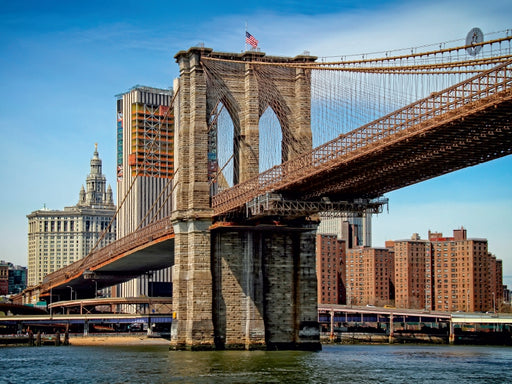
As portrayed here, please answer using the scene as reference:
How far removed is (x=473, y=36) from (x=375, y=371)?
2194cm

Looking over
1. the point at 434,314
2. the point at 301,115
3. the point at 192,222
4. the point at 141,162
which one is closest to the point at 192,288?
the point at 192,222

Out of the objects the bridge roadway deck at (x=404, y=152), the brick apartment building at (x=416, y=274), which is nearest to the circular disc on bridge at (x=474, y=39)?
the bridge roadway deck at (x=404, y=152)

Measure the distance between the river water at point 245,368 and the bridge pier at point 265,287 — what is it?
256cm

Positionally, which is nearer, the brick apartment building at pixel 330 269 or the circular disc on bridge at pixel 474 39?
the circular disc on bridge at pixel 474 39

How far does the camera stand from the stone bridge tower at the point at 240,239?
6669 cm

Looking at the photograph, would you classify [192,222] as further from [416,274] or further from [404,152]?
[416,274]

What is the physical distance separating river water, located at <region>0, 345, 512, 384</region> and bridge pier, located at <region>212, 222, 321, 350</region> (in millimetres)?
2557

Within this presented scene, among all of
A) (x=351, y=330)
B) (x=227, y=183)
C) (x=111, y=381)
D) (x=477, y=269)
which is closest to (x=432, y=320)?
(x=351, y=330)

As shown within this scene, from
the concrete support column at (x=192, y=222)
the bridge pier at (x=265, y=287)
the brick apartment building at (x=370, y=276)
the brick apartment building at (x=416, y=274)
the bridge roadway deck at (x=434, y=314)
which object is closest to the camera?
the concrete support column at (x=192, y=222)

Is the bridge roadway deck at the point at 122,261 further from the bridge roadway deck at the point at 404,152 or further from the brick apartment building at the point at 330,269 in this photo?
the brick apartment building at the point at 330,269

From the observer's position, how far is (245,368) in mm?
53500

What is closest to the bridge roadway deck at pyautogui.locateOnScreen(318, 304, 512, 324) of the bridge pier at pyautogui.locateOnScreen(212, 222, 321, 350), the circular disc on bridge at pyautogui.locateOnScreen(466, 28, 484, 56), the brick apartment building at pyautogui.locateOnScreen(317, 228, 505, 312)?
the brick apartment building at pyautogui.locateOnScreen(317, 228, 505, 312)

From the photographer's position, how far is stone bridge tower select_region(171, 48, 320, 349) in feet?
219

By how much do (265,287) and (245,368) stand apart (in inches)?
604
